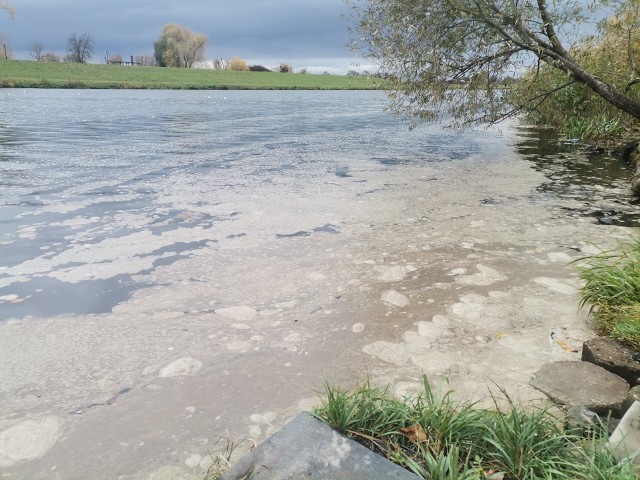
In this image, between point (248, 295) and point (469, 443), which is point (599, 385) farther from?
point (248, 295)

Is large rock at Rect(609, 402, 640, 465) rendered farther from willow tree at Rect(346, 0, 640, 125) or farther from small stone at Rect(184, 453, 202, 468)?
willow tree at Rect(346, 0, 640, 125)

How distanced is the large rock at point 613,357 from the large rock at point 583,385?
0.06 m

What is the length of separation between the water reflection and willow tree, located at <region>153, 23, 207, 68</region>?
344 ft

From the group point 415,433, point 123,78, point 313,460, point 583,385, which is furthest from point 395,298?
point 123,78

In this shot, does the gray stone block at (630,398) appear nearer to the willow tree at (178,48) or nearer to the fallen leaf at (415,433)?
the fallen leaf at (415,433)

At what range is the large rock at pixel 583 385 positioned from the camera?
8.99ft

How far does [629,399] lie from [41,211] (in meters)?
7.62

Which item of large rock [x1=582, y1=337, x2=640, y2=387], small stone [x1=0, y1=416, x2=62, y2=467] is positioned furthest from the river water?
large rock [x1=582, y1=337, x2=640, y2=387]

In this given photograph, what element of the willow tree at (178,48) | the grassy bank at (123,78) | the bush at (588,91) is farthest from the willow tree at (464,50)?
the willow tree at (178,48)

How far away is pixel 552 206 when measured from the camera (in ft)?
25.1

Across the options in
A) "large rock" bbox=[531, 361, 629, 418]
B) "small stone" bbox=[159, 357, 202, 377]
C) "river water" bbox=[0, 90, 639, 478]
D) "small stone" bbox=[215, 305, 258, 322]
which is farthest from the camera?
"small stone" bbox=[215, 305, 258, 322]

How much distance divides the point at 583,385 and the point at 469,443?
1194 millimetres

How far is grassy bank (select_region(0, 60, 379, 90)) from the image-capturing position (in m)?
55.8

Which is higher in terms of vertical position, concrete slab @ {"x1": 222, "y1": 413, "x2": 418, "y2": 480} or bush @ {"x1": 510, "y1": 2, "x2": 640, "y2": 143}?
bush @ {"x1": 510, "y1": 2, "x2": 640, "y2": 143}
